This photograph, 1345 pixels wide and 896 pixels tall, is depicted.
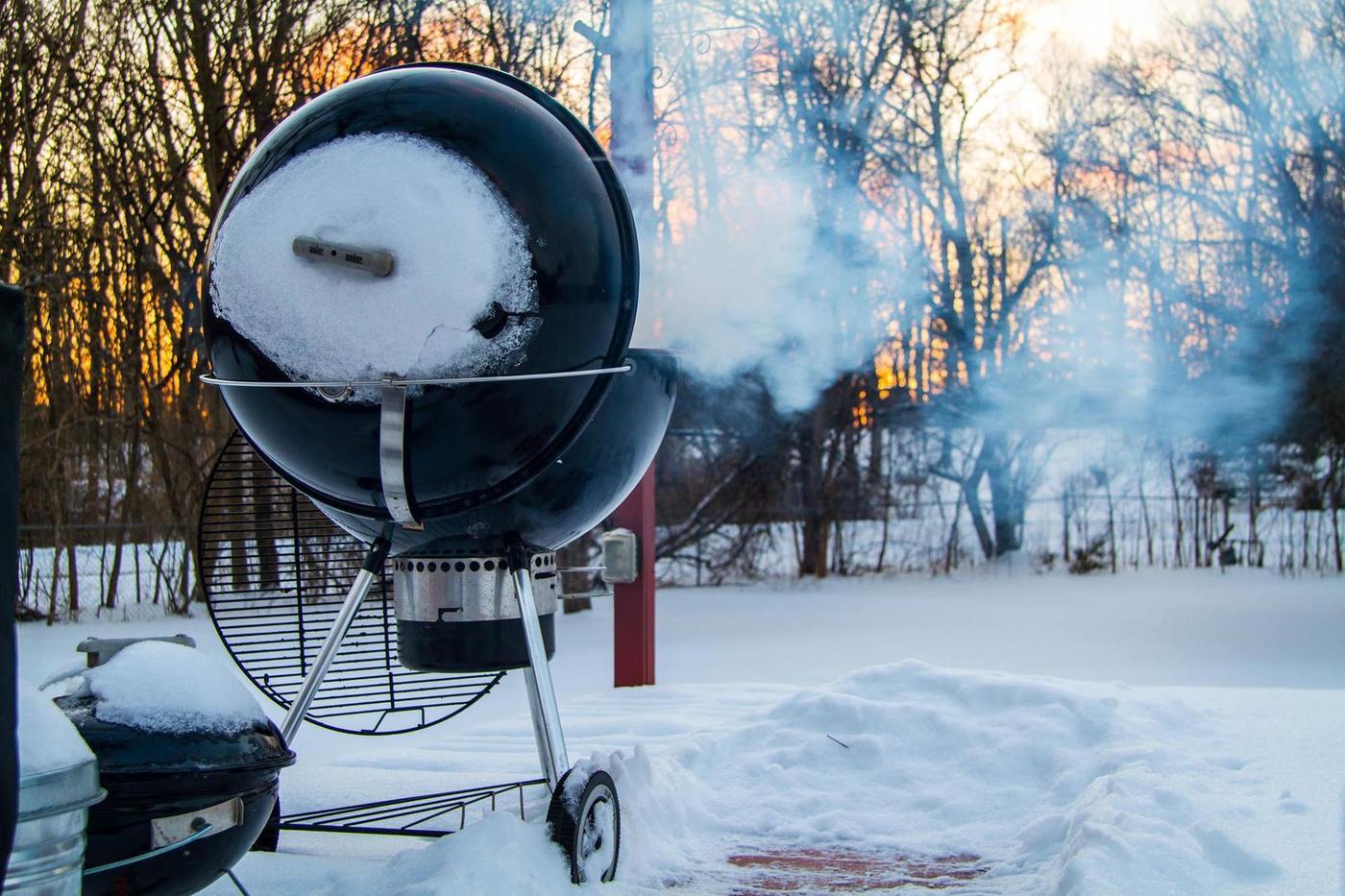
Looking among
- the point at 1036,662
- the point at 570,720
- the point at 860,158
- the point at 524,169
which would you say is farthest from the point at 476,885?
the point at 860,158

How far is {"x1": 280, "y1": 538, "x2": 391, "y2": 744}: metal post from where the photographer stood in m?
3.00

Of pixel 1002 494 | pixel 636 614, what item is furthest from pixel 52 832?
pixel 1002 494

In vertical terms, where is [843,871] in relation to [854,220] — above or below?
below

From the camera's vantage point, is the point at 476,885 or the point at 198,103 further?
the point at 198,103

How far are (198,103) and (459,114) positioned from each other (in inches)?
334

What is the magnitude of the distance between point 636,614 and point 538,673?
3139 mm

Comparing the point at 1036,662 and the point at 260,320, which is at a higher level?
the point at 260,320

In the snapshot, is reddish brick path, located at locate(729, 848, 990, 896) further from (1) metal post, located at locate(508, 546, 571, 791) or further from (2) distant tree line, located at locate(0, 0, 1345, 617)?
(2) distant tree line, located at locate(0, 0, 1345, 617)

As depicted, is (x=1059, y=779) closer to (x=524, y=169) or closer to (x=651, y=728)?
(x=651, y=728)

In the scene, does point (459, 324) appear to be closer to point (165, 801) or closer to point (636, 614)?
point (165, 801)

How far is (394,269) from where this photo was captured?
2633 millimetres

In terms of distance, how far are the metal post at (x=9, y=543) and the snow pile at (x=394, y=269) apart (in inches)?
45.9

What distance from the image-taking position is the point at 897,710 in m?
4.30

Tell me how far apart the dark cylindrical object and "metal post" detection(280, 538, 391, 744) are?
1.59 m
